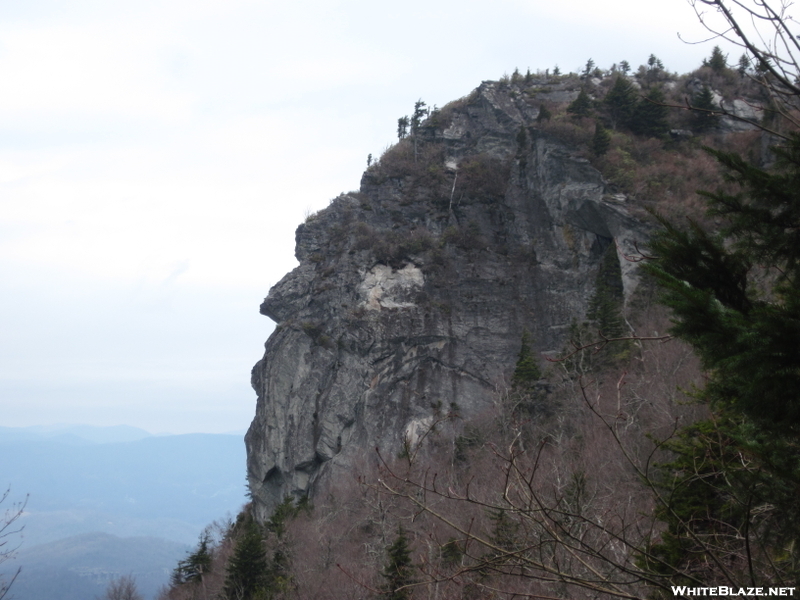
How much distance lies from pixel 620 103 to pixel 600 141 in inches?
191

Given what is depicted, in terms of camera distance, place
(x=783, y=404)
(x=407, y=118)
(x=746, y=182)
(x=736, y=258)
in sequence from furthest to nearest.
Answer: (x=407, y=118) → (x=746, y=182) → (x=736, y=258) → (x=783, y=404)

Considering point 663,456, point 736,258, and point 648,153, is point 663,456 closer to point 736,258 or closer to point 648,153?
point 736,258

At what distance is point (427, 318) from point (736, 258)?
103 feet

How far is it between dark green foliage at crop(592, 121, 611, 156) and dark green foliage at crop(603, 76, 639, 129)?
3.23 m

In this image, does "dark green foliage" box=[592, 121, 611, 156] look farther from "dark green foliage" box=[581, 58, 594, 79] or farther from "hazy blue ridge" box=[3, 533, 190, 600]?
"hazy blue ridge" box=[3, 533, 190, 600]

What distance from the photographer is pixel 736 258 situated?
3500 mm

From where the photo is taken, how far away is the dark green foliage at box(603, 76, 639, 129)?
37.3 m

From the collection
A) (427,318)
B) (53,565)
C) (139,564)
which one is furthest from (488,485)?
(139,564)

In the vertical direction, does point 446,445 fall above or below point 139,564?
above

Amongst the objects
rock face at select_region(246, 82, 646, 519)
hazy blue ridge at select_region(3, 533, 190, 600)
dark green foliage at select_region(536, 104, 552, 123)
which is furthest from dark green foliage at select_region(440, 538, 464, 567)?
hazy blue ridge at select_region(3, 533, 190, 600)

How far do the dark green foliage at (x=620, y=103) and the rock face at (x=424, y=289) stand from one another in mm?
4990

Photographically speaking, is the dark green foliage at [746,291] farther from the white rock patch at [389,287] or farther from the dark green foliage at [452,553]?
the white rock patch at [389,287]

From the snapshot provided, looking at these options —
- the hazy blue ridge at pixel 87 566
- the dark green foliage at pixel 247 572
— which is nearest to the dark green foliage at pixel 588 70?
the dark green foliage at pixel 247 572

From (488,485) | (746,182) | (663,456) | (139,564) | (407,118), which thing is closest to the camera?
(746,182)
